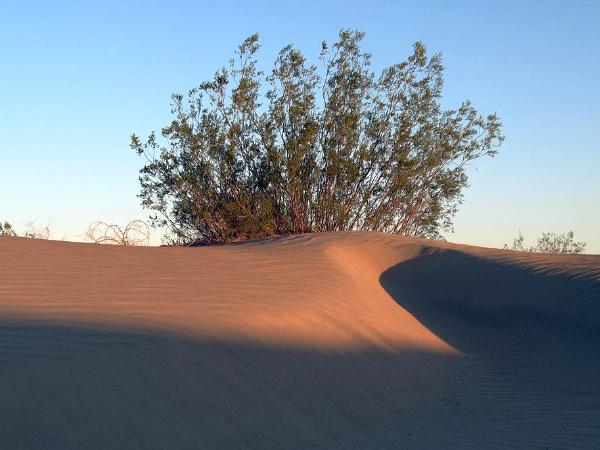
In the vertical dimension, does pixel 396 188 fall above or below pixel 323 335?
above

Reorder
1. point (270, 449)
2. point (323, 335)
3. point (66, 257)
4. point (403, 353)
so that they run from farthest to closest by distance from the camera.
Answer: point (66, 257) < point (403, 353) < point (323, 335) < point (270, 449)

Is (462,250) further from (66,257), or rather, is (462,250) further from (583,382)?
(66,257)

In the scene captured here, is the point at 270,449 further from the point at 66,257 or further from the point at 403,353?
the point at 66,257

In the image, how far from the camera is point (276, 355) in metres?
7.48

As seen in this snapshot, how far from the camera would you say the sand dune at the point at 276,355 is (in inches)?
224

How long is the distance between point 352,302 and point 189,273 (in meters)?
2.28

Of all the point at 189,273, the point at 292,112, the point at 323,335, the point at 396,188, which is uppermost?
the point at 292,112

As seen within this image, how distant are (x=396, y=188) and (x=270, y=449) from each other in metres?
17.2

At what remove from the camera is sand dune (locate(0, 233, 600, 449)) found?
224 inches

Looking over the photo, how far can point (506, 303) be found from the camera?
13.6 metres

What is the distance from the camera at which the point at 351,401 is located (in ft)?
24.0

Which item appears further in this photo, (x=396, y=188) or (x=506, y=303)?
(x=396, y=188)

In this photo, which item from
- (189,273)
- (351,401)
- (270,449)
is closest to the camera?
(270,449)

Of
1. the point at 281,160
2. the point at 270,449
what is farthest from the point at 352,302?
the point at 281,160
